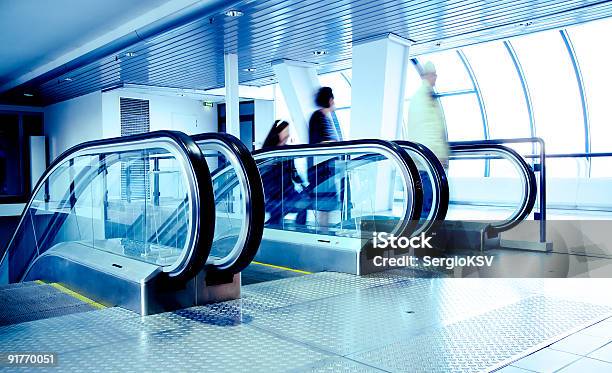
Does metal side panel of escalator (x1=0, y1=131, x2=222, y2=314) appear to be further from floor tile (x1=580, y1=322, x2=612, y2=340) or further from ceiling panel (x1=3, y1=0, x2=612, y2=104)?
ceiling panel (x1=3, y1=0, x2=612, y2=104)

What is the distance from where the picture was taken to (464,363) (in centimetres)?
257

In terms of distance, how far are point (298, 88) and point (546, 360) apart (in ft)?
30.7

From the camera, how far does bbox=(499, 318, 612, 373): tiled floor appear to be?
2479mm

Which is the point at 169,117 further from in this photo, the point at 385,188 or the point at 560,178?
the point at 385,188

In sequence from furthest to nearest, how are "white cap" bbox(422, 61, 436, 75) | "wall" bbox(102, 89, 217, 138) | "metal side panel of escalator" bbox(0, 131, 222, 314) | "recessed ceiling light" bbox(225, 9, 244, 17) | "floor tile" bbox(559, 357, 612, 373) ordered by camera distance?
1. "wall" bbox(102, 89, 217, 138)
2. "recessed ceiling light" bbox(225, 9, 244, 17)
3. "white cap" bbox(422, 61, 436, 75)
4. "metal side panel of escalator" bbox(0, 131, 222, 314)
5. "floor tile" bbox(559, 357, 612, 373)

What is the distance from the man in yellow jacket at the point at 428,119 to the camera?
571 centimetres

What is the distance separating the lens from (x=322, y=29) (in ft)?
29.2

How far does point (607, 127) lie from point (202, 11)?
37.9 feet

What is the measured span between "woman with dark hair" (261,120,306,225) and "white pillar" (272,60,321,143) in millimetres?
4938

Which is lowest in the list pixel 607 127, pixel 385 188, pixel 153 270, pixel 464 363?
pixel 464 363

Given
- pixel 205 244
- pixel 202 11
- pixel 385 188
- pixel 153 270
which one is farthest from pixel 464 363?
pixel 202 11

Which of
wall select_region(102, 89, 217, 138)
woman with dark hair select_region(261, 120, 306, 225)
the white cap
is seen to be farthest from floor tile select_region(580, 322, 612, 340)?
wall select_region(102, 89, 217, 138)

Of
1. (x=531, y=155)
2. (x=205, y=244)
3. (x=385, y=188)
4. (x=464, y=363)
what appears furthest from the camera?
(x=531, y=155)

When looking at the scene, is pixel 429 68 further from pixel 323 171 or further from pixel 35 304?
pixel 35 304
